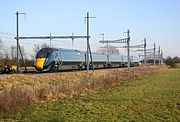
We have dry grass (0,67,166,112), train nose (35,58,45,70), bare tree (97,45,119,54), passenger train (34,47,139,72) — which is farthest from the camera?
bare tree (97,45,119,54)

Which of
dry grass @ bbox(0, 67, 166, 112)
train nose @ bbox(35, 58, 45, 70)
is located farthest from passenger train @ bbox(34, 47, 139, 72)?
dry grass @ bbox(0, 67, 166, 112)

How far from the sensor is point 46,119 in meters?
13.0

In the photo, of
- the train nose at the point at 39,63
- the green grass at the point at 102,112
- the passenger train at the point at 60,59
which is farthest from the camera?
the passenger train at the point at 60,59

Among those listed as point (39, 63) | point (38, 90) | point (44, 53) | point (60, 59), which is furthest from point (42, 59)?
point (38, 90)

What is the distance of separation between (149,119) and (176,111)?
2.57 meters

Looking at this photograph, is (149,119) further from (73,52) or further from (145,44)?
(145,44)

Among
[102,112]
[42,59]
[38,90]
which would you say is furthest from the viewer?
[42,59]

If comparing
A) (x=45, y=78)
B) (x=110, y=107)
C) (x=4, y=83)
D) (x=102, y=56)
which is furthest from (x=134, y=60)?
(x=110, y=107)

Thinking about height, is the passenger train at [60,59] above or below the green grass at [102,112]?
above

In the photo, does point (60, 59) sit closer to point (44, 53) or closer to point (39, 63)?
point (44, 53)

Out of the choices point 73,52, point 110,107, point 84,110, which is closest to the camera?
point 84,110

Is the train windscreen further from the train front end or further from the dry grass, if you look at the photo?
the dry grass

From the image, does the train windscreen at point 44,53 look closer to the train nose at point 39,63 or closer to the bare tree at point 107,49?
the train nose at point 39,63

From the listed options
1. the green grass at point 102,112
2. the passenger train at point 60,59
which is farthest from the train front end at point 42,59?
the green grass at point 102,112
